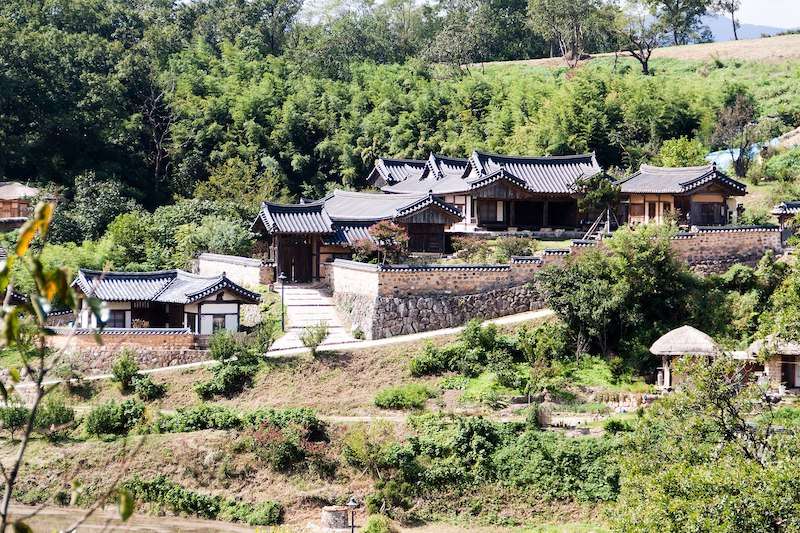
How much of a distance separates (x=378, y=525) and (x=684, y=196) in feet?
60.8

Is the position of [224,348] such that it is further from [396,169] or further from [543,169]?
[396,169]

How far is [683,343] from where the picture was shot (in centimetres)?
2642

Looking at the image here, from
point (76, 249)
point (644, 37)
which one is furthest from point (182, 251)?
point (644, 37)

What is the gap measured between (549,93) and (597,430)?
103 feet

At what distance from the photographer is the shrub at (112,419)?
26.4 metres

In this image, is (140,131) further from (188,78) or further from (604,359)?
(604,359)

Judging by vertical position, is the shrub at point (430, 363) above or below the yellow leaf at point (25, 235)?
below

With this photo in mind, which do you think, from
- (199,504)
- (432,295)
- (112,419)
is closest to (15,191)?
(432,295)

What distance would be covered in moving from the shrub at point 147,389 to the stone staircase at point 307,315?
140 inches

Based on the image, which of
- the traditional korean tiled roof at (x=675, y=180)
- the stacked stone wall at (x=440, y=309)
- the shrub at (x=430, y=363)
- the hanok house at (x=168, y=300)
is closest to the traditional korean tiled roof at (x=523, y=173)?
the traditional korean tiled roof at (x=675, y=180)

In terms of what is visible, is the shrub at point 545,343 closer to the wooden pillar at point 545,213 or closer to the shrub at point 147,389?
the shrub at point 147,389

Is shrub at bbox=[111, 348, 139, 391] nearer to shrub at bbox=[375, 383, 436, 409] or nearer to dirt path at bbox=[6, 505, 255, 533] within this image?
dirt path at bbox=[6, 505, 255, 533]

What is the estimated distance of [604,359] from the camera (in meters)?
29.1

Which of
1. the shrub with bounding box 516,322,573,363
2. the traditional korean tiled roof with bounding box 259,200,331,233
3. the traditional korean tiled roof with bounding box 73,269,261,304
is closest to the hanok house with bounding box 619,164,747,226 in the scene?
the shrub with bounding box 516,322,573,363
